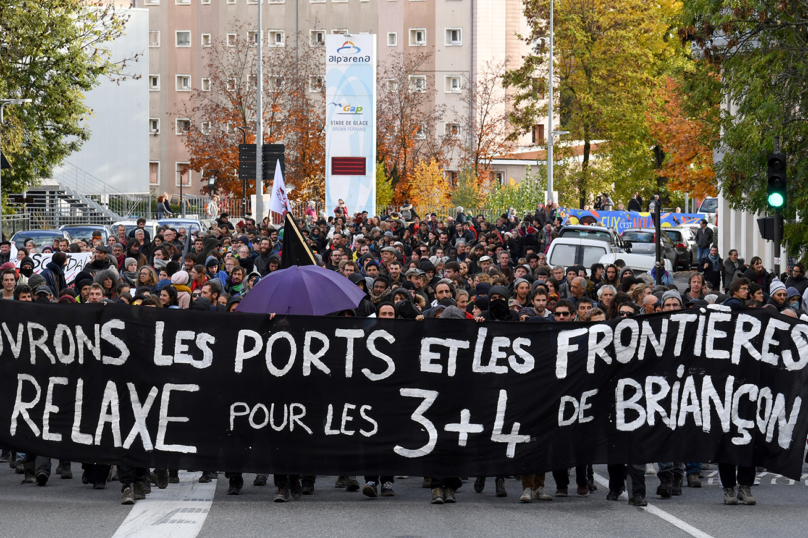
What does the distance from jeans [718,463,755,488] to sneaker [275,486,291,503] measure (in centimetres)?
370

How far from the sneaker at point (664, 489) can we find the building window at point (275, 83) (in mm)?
62885

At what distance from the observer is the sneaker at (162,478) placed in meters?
11.1

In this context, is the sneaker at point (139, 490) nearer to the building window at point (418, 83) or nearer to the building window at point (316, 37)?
→ the building window at point (418, 83)

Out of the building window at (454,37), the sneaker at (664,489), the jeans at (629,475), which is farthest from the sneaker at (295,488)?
the building window at (454,37)

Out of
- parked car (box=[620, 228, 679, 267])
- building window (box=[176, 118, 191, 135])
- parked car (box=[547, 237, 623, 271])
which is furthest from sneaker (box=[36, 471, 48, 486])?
building window (box=[176, 118, 191, 135])

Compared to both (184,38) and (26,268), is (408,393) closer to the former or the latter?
(26,268)

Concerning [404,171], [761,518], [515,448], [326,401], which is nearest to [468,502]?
[515,448]

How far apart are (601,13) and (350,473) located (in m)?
50.2

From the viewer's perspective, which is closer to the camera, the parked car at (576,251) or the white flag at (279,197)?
the white flag at (279,197)

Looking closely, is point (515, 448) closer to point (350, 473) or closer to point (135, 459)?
point (350, 473)

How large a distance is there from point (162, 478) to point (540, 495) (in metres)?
3.38

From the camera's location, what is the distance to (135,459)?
34.5ft

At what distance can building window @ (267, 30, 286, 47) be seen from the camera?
81.8m

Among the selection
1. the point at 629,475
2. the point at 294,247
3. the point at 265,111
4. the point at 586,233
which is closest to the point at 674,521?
the point at 629,475
